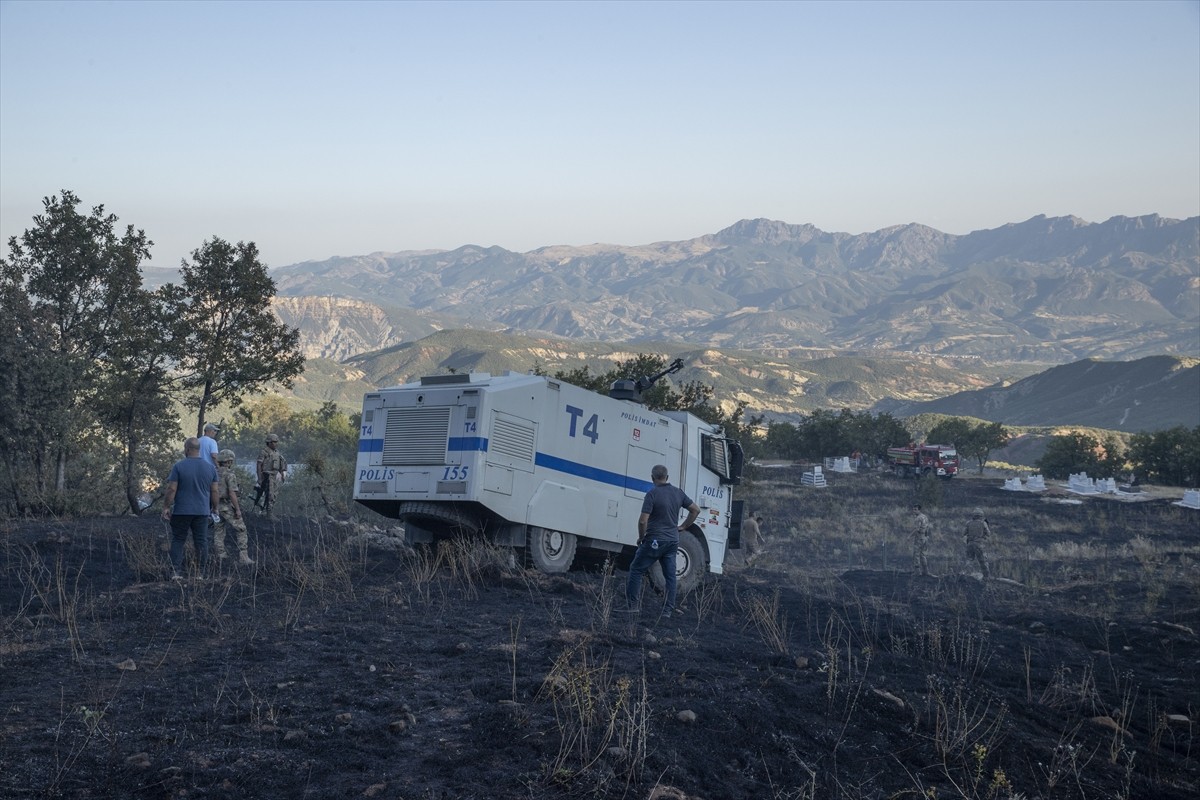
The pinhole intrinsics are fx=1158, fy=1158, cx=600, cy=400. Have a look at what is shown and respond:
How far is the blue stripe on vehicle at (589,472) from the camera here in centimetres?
1591

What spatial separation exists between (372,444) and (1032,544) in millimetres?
27748

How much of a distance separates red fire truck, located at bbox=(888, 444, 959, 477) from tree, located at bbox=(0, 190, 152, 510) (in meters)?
53.5

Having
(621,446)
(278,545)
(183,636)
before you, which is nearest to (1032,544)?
(621,446)

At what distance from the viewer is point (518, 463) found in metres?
15.5

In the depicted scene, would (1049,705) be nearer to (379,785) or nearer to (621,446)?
(379,785)

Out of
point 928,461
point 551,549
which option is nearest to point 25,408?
point 551,549

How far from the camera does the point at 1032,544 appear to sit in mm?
37531

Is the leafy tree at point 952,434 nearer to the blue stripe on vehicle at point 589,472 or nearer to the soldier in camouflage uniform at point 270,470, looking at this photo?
the soldier in camouflage uniform at point 270,470

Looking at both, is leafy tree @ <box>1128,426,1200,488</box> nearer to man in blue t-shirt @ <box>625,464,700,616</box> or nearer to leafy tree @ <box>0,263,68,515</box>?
man in blue t-shirt @ <box>625,464,700,616</box>

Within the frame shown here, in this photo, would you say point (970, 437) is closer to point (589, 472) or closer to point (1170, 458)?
point (1170, 458)

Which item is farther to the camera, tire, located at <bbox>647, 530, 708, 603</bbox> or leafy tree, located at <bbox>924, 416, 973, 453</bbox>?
leafy tree, located at <bbox>924, 416, 973, 453</bbox>

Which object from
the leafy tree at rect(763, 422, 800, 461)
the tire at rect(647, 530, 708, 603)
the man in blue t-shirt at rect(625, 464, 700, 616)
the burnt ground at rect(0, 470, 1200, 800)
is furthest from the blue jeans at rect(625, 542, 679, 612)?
the leafy tree at rect(763, 422, 800, 461)

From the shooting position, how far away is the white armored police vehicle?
15219 millimetres

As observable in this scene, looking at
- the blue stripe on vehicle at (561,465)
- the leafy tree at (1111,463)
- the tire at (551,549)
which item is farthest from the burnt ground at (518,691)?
the leafy tree at (1111,463)
